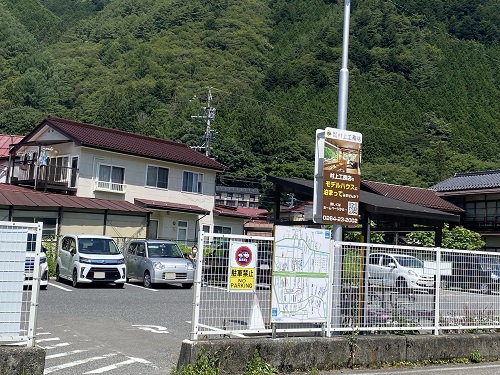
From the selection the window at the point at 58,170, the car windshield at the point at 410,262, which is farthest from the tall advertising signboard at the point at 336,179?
the window at the point at 58,170

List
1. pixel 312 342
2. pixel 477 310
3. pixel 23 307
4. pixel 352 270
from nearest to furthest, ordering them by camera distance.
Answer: pixel 23 307 → pixel 312 342 → pixel 352 270 → pixel 477 310

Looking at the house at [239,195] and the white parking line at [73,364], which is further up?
the house at [239,195]

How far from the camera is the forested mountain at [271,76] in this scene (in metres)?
70.6

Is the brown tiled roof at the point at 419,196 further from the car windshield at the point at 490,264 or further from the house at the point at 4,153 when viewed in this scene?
the car windshield at the point at 490,264

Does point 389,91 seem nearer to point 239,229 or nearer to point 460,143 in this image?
point 460,143

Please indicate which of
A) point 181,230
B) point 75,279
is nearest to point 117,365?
point 75,279

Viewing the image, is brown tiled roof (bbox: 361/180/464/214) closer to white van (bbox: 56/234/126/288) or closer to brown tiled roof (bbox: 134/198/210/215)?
brown tiled roof (bbox: 134/198/210/215)

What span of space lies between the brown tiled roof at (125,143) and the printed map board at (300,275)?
2477 centimetres

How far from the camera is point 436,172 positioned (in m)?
67.9

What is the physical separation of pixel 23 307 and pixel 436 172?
214ft

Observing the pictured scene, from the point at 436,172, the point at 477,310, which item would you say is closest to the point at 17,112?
the point at 436,172

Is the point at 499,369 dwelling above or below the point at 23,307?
below

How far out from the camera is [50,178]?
32406mm

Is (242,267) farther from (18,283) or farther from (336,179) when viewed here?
(18,283)
